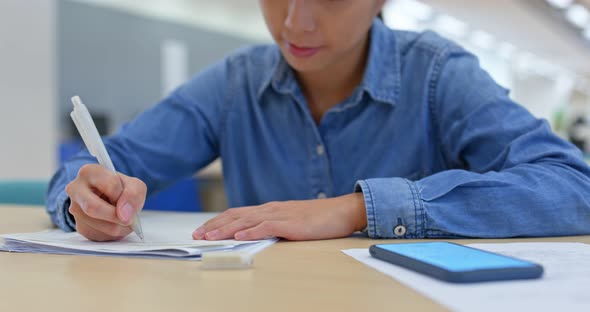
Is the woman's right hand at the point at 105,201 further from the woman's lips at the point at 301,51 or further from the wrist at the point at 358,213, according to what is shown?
the woman's lips at the point at 301,51

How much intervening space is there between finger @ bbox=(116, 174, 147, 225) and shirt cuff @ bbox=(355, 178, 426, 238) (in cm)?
31

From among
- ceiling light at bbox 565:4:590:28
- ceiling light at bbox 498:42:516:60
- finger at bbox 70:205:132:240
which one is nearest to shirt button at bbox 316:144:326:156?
finger at bbox 70:205:132:240

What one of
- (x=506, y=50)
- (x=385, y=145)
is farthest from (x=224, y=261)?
(x=506, y=50)

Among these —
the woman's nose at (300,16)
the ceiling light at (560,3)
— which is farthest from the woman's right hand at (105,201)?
the ceiling light at (560,3)

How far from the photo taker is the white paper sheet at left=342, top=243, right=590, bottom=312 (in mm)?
464

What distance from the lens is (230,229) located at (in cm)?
83

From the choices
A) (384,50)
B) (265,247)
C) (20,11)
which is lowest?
(265,247)

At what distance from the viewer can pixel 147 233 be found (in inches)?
35.7

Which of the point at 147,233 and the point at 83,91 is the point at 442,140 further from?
the point at 83,91

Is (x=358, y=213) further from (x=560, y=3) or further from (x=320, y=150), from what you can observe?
(x=560, y=3)

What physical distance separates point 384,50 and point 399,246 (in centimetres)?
70

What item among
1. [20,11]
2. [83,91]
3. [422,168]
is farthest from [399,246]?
[83,91]

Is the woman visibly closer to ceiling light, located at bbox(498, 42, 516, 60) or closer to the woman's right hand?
the woman's right hand

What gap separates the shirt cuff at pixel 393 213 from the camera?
874 millimetres
